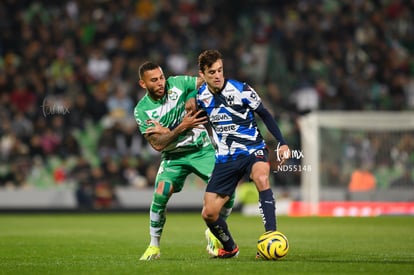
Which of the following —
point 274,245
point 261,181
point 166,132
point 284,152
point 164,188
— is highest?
point 166,132

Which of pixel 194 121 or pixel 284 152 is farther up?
pixel 194 121

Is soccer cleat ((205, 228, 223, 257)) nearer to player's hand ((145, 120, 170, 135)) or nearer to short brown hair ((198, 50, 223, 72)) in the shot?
player's hand ((145, 120, 170, 135))

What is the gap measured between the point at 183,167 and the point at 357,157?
12.0m

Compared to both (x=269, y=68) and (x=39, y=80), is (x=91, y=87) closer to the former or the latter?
(x=39, y=80)

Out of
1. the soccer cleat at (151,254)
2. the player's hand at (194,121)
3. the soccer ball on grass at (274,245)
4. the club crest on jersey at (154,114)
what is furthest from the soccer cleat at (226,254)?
the club crest on jersey at (154,114)

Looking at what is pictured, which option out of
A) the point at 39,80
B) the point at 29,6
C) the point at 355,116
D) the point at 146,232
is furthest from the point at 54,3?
the point at 146,232

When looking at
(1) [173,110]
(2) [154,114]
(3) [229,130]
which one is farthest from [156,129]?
(3) [229,130]

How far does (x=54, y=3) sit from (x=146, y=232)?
12.4m

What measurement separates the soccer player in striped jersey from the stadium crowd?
12.0 metres

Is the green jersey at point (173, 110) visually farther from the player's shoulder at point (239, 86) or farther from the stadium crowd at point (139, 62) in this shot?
the stadium crowd at point (139, 62)

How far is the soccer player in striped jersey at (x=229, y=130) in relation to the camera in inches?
361

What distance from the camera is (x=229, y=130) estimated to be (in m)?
9.28

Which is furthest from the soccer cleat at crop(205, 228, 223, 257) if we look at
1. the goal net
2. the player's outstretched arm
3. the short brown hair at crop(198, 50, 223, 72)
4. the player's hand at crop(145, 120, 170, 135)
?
the goal net

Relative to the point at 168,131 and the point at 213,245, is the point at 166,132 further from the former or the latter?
the point at 213,245
